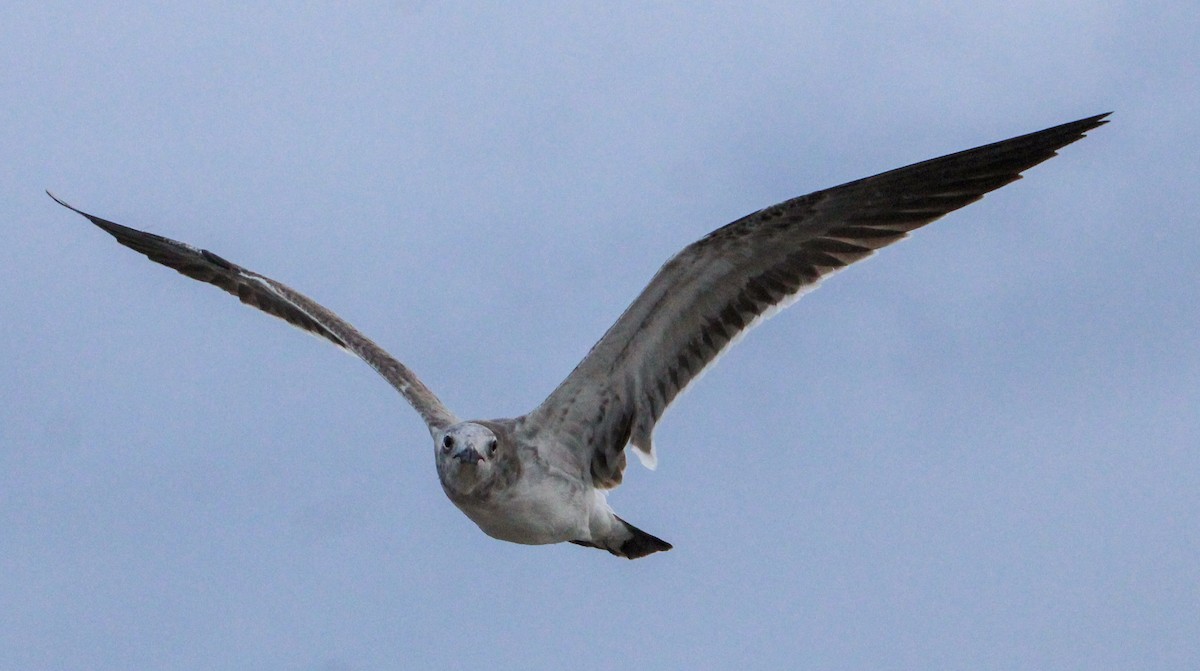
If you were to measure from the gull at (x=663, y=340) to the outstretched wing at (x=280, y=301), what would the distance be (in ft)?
0.65

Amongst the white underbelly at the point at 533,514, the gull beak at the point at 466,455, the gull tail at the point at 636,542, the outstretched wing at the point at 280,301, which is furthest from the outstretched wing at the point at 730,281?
the outstretched wing at the point at 280,301

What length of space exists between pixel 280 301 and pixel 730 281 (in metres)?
6.16

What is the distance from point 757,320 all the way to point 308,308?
16.3ft

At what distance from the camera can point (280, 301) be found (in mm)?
16188

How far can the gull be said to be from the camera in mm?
11695

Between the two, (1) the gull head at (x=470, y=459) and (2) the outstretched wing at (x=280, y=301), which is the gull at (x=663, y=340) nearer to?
(1) the gull head at (x=470, y=459)

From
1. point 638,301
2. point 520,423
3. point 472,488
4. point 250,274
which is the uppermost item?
point 250,274

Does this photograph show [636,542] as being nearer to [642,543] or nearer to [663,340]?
[642,543]

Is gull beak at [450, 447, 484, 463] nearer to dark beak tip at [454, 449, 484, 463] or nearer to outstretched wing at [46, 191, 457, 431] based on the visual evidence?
dark beak tip at [454, 449, 484, 463]

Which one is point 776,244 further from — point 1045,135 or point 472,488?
point 472,488

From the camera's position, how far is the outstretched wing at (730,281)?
466 inches

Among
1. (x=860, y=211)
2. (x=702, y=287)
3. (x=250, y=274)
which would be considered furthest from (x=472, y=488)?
(x=250, y=274)

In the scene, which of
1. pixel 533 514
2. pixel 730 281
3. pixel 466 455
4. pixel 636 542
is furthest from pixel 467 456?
pixel 730 281

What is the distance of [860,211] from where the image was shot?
12125 millimetres
